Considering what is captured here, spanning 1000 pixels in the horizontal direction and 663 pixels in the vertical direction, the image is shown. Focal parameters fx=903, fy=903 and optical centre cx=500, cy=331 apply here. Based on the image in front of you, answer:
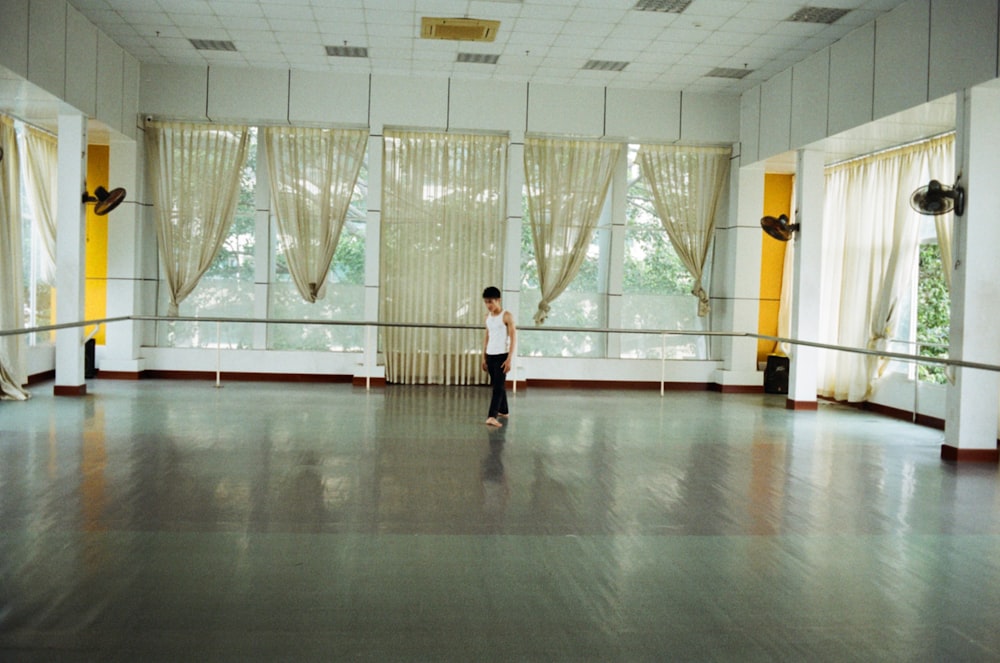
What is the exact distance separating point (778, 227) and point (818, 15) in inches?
117

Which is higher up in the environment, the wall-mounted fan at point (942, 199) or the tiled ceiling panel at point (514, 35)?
the tiled ceiling panel at point (514, 35)

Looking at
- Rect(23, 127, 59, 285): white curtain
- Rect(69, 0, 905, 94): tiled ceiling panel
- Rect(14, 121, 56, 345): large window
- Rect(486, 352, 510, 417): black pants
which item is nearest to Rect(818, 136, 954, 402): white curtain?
Rect(69, 0, 905, 94): tiled ceiling panel

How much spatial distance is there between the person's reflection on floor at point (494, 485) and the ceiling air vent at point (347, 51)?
19.6 ft

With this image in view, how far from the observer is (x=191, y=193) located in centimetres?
1328

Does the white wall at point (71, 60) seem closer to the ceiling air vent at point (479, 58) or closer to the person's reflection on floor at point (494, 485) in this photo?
the ceiling air vent at point (479, 58)

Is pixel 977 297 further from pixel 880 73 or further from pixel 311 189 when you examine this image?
pixel 311 189

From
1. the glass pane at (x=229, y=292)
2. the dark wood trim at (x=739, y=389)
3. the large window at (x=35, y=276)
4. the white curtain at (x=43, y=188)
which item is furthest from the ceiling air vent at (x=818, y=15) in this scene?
the large window at (x=35, y=276)

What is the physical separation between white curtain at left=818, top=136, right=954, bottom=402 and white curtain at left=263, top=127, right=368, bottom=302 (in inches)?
279

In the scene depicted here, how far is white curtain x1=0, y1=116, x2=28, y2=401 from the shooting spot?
10.8m

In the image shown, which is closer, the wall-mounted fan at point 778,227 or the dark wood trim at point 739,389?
the wall-mounted fan at point 778,227

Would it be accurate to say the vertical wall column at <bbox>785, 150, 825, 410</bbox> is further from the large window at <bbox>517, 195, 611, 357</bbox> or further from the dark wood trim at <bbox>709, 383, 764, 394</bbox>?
the large window at <bbox>517, 195, 611, 357</bbox>

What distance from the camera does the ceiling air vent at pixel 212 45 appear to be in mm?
11547

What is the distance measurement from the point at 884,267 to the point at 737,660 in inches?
383

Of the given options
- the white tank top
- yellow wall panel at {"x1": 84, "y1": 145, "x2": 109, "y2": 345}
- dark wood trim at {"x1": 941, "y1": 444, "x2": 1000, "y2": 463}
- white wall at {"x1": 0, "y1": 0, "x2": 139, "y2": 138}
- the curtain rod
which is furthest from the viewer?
yellow wall panel at {"x1": 84, "y1": 145, "x2": 109, "y2": 345}
